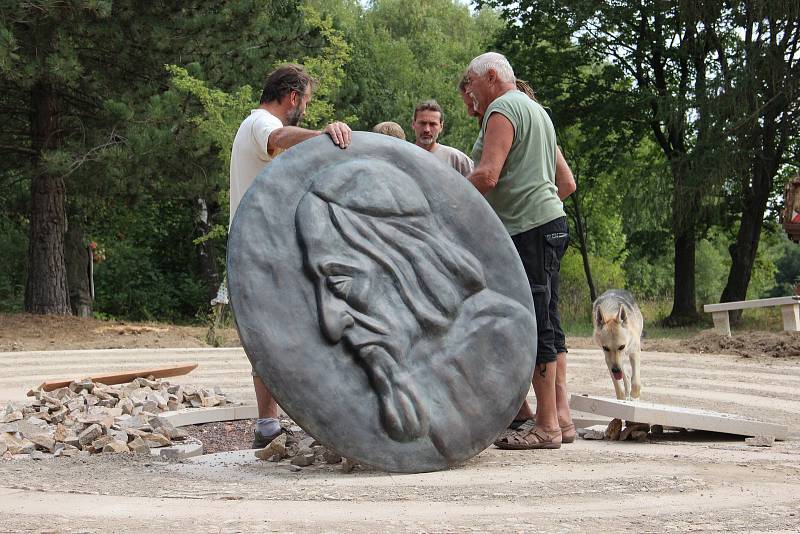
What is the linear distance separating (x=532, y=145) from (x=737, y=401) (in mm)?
3775

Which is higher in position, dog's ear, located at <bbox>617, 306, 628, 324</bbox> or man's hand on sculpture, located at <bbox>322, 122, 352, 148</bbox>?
man's hand on sculpture, located at <bbox>322, 122, 352, 148</bbox>

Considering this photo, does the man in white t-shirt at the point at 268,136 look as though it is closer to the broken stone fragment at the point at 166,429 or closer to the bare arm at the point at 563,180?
the broken stone fragment at the point at 166,429

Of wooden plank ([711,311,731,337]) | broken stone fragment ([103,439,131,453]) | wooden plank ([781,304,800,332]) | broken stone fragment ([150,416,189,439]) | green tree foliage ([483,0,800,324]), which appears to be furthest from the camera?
green tree foliage ([483,0,800,324])

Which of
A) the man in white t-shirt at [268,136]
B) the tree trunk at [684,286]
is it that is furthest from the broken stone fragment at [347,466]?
the tree trunk at [684,286]

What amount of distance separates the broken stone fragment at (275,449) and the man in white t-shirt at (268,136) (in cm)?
28

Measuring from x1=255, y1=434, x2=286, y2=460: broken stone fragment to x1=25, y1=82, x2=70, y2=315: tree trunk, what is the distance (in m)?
14.2

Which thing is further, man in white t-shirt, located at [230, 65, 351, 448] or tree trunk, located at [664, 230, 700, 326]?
tree trunk, located at [664, 230, 700, 326]

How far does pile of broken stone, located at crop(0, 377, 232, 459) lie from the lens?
543 cm

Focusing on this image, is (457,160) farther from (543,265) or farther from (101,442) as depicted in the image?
(101,442)

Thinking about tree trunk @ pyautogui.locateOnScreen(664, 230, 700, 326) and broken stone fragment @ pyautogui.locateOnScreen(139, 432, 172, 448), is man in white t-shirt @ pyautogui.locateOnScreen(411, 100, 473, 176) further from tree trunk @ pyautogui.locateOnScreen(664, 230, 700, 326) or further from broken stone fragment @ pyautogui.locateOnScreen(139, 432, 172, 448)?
tree trunk @ pyautogui.locateOnScreen(664, 230, 700, 326)

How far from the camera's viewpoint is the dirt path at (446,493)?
10.9 feet

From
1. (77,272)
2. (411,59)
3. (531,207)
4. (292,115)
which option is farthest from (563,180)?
(411,59)

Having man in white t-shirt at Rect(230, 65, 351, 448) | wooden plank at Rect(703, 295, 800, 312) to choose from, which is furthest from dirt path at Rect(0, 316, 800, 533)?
wooden plank at Rect(703, 295, 800, 312)

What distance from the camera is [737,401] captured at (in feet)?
25.6
